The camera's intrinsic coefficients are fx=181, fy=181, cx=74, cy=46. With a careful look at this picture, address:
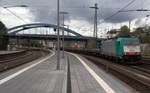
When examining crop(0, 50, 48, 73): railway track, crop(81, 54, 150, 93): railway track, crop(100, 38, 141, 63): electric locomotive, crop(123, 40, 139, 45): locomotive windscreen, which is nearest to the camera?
crop(81, 54, 150, 93): railway track

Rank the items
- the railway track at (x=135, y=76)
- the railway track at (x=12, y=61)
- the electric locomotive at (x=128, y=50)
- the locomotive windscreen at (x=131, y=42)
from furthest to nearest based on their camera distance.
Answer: the locomotive windscreen at (x=131, y=42) → the electric locomotive at (x=128, y=50) → the railway track at (x=12, y=61) → the railway track at (x=135, y=76)

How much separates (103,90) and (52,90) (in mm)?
2081

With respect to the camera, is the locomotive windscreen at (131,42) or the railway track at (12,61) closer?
the railway track at (12,61)

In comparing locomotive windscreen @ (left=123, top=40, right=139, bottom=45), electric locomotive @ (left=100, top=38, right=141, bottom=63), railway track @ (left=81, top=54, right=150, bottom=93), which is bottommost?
→ railway track @ (left=81, top=54, right=150, bottom=93)

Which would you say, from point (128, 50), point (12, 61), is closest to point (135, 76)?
point (128, 50)

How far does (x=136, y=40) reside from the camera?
22.0 m

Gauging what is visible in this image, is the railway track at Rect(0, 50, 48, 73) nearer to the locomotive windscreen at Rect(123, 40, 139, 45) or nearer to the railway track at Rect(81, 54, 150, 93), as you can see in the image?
the railway track at Rect(81, 54, 150, 93)

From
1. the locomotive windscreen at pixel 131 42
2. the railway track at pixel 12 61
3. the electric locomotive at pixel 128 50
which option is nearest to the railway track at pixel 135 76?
the electric locomotive at pixel 128 50

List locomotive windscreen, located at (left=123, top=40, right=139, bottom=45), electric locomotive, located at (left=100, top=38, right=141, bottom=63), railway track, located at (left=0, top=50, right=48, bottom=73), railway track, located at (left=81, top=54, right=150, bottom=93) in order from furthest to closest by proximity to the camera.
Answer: locomotive windscreen, located at (left=123, top=40, right=139, bottom=45)
electric locomotive, located at (left=100, top=38, right=141, bottom=63)
railway track, located at (left=0, top=50, right=48, bottom=73)
railway track, located at (left=81, top=54, right=150, bottom=93)

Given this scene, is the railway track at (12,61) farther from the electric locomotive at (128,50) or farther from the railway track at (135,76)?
the electric locomotive at (128,50)

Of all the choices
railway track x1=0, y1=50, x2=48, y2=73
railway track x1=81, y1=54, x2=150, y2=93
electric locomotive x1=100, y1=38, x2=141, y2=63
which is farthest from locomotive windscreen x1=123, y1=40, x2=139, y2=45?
railway track x1=0, y1=50, x2=48, y2=73

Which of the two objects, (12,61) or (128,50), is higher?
(128,50)

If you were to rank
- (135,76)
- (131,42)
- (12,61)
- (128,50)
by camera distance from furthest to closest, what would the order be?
(12,61), (131,42), (128,50), (135,76)

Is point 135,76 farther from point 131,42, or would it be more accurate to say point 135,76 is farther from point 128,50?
point 131,42
